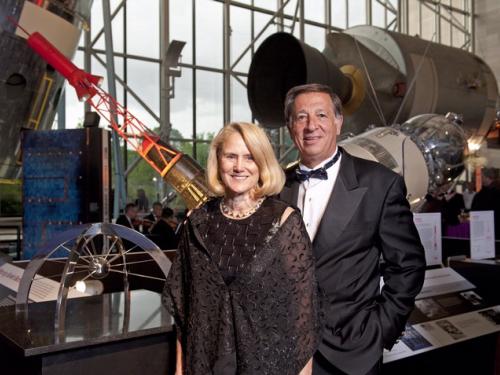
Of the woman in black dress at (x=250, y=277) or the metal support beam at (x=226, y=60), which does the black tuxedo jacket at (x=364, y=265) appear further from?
the metal support beam at (x=226, y=60)

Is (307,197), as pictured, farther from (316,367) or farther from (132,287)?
(132,287)

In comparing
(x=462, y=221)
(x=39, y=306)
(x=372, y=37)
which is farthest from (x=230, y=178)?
(x=462, y=221)

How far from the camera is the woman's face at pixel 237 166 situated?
1607mm

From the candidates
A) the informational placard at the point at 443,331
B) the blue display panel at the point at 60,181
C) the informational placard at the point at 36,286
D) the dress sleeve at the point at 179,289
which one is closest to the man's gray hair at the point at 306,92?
the dress sleeve at the point at 179,289

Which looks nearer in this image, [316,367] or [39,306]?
[316,367]

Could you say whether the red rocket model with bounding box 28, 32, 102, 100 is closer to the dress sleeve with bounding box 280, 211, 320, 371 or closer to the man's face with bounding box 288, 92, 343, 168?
the man's face with bounding box 288, 92, 343, 168

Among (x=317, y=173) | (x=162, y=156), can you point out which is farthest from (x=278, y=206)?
(x=162, y=156)

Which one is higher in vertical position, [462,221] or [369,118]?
[369,118]

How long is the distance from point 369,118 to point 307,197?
5.85m

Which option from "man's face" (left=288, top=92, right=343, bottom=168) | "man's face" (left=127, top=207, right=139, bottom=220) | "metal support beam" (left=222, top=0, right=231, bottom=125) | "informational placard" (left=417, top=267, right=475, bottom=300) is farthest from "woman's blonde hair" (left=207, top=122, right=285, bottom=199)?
"metal support beam" (left=222, top=0, right=231, bottom=125)

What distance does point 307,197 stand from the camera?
1962 mm

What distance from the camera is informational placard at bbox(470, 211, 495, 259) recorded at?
3939 mm

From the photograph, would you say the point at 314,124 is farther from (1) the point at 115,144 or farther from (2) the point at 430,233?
(1) the point at 115,144

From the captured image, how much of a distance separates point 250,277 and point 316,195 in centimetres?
54
